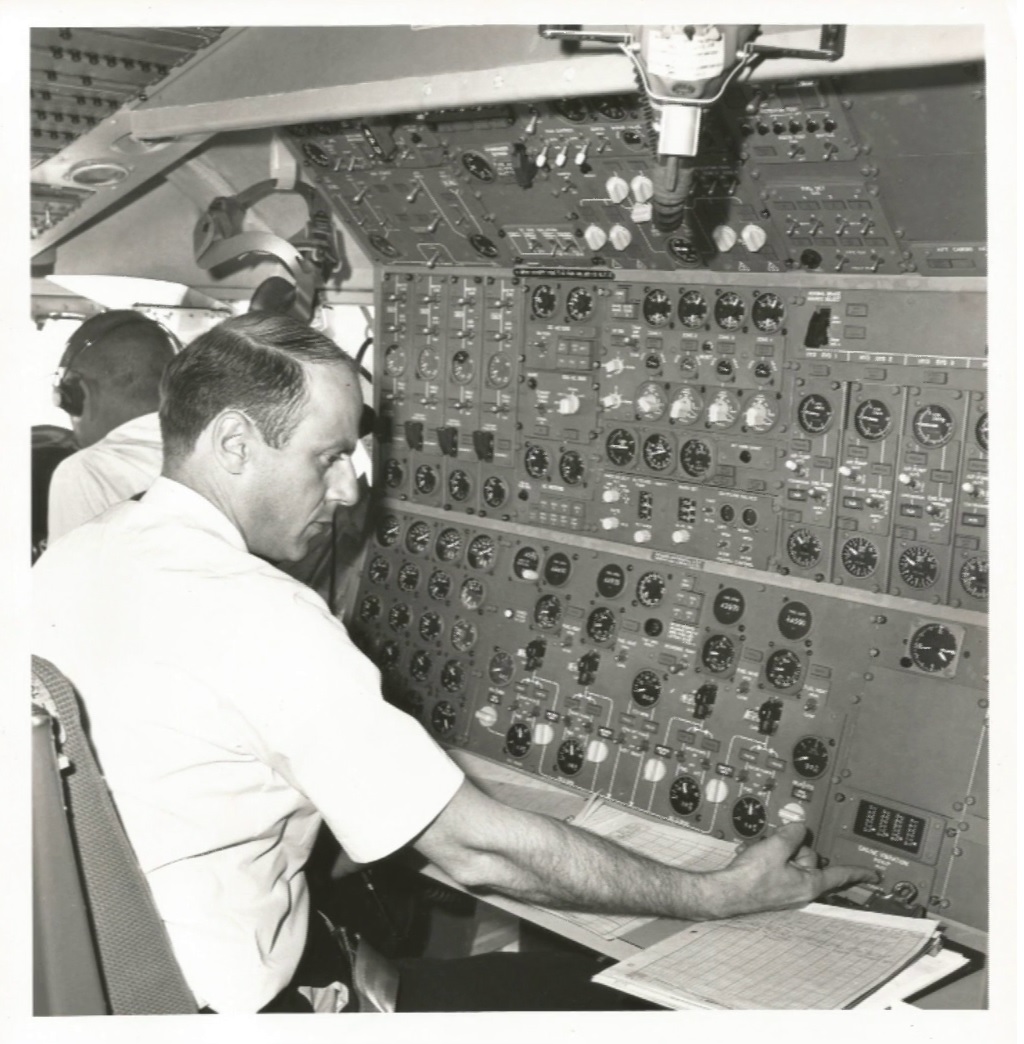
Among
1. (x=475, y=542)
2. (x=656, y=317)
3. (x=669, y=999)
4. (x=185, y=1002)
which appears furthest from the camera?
(x=475, y=542)

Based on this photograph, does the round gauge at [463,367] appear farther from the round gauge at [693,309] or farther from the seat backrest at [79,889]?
the seat backrest at [79,889]

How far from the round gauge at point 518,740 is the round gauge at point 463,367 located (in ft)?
3.43

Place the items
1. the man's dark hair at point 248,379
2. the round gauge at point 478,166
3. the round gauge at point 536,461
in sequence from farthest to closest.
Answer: the round gauge at point 536,461, the round gauge at point 478,166, the man's dark hair at point 248,379

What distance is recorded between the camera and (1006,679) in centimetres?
187

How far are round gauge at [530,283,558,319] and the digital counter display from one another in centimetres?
156

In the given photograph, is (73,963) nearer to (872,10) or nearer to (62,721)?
(62,721)

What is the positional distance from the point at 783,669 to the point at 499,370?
126cm

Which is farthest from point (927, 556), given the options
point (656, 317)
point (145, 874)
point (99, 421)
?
point (99, 421)

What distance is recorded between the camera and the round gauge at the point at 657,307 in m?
2.98

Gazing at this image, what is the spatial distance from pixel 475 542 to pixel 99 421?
4.12 ft

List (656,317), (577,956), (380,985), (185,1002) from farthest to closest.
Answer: (656,317) < (577,956) < (380,985) < (185,1002)

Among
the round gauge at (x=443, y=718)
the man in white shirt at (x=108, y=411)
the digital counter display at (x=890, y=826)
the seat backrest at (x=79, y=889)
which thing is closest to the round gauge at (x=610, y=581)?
the round gauge at (x=443, y=718)

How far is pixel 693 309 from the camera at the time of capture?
2.92 meters

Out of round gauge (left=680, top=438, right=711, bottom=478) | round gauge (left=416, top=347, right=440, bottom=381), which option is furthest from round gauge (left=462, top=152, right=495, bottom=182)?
round gauge (left=680, top=438, right=711, bottom=478)
